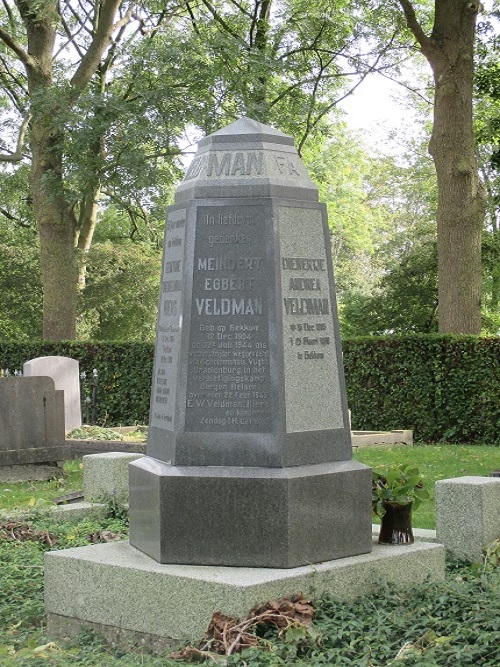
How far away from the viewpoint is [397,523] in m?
6.03

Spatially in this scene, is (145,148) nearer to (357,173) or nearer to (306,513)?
(306,513)

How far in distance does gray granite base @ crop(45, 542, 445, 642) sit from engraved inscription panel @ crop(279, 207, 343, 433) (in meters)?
0.84

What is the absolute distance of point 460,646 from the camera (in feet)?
14.9

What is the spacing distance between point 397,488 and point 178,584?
1.67 meters

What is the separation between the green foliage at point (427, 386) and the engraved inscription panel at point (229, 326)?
1112cm

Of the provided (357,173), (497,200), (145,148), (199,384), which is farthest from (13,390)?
(357,173)

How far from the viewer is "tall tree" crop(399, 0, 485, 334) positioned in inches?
658

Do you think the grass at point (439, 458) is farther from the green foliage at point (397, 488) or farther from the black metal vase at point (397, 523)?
the black metal vase at point (397, 523)

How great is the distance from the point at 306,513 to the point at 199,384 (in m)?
0.94

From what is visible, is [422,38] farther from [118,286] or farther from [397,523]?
[118,286]

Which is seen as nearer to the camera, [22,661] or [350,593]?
[22,661]

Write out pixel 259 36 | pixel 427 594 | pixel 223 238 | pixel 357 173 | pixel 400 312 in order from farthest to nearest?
pixel 357 173 < pixel 400 312 < pixel 259 36 < pixel 223 238 < pixel 427 594

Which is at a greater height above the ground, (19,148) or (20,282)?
(19,148)

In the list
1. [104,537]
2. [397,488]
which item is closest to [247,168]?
[397,488]
